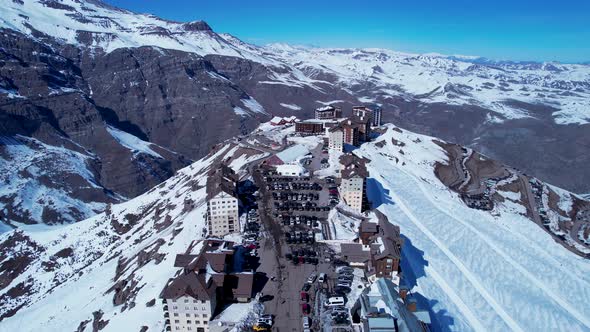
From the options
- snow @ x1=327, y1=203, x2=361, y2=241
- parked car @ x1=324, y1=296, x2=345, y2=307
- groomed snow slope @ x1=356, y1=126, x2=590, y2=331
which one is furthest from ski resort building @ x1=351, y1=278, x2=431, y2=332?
snow @ x1=327, y1=203, x2=361, y2=241

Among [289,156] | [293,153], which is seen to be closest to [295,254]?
[289,156]

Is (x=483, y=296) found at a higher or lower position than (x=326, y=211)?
lower

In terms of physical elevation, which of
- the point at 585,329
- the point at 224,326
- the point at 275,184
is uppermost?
the point at 275,184

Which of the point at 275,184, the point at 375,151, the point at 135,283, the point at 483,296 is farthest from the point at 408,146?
the point at 135,283

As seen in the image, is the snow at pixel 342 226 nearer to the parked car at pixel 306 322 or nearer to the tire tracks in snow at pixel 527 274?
the parked car at pixel 306 322

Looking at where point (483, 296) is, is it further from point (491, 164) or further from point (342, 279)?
point (491, 164)

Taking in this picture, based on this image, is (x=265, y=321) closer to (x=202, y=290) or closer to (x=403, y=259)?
(x=202, y=290)
